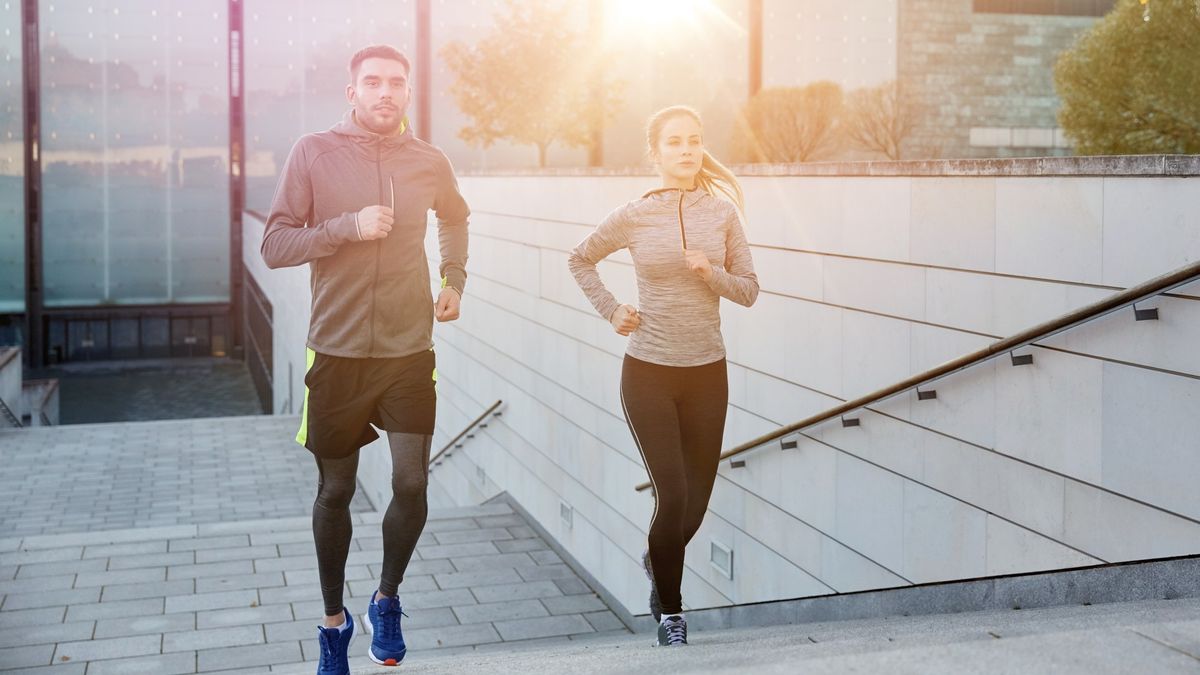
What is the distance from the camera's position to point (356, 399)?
3887 mm

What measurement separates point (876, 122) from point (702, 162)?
24.5 metres

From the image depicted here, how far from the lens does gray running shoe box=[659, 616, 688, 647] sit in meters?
4.20

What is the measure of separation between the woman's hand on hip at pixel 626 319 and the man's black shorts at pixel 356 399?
70 cm

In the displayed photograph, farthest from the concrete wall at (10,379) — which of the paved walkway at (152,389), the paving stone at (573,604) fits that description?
the paving stone at (573,604)

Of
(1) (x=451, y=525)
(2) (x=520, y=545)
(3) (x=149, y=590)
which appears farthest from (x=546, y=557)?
(3) (x=149, y=590)

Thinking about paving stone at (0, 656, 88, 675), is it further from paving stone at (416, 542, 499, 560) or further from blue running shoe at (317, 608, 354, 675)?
paving stone at (416, 542, 499, 560)

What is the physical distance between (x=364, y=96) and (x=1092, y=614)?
2.54 metres

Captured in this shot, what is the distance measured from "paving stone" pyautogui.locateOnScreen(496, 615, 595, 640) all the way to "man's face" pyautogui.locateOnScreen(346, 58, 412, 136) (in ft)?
10.0

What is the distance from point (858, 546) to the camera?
4.96m

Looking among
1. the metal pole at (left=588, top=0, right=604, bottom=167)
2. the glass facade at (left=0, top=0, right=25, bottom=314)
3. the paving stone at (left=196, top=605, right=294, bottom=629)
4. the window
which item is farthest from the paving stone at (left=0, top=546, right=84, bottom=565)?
the window

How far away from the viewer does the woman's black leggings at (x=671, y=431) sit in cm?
423

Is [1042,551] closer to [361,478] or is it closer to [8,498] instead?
[8,498]

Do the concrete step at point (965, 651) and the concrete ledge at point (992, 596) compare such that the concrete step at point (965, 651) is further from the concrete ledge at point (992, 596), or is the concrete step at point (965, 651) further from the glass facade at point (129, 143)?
the glass facade at point (129, 143)

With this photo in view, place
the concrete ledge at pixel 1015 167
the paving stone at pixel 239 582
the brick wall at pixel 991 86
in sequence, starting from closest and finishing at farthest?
the concrete ledge at pixel 1015 167 < the paving stone at pixel 239 582 < the brick wall at pixel 991 86
